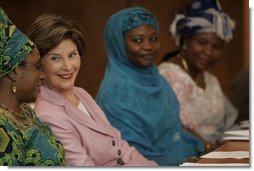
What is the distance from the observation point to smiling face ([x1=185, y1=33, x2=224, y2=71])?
7.87 feet

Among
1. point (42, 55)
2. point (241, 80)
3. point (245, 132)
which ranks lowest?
point (245, 132)

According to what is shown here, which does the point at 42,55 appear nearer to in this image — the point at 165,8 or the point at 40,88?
the point at 40,88

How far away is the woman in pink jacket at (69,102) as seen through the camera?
90.4 inches

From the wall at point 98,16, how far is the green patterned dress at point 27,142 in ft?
0.67

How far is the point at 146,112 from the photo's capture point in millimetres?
2389

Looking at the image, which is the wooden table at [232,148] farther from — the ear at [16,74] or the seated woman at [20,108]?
the ear at [16,74]

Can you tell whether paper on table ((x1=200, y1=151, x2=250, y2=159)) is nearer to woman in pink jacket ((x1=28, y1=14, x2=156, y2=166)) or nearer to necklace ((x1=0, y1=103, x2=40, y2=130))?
woman in pink jacket ((x1=28, y1=14, x2=156, y2=166))

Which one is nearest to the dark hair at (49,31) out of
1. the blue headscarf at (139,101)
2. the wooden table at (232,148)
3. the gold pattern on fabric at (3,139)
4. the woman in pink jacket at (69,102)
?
the woman in pink jacket at (69,102)

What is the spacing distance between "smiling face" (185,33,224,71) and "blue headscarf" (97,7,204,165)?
130mm

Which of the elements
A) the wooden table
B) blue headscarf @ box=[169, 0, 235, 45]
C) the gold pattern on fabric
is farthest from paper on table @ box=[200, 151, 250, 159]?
the gold pattern on fabric

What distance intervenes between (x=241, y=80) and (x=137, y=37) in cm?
38

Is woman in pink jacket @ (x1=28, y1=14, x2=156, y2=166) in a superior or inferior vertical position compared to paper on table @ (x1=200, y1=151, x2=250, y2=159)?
superior

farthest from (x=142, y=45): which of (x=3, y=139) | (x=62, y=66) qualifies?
(x=3, y=139)

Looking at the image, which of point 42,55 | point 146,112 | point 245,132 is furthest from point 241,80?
point 42,55
